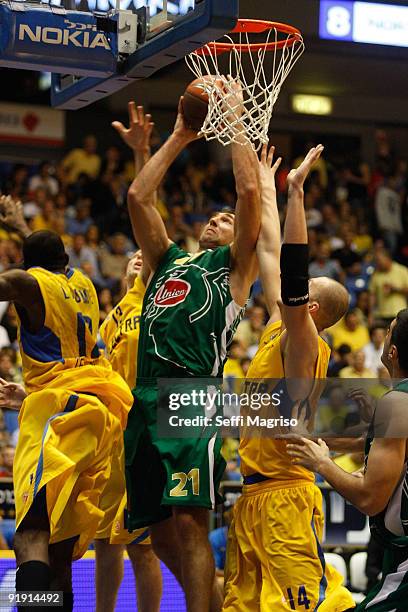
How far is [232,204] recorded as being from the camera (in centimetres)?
1736

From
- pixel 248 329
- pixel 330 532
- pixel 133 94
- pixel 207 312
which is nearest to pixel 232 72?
pixel 207 312

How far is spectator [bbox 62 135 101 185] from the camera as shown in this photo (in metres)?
16.4

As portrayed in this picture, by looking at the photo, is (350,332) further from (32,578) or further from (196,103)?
(32,578)

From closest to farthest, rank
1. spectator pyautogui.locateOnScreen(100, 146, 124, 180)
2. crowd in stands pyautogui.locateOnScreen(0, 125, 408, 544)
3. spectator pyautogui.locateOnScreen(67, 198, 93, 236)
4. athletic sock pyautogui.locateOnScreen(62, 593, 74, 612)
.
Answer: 1. athletic sock pyautogui.locateOnScreen(62, 593, 74, 612)
2. crowd in stands pyautogui.locateOnScreen(0, 125, 408, 544)
3. spectator pyautogui.locateOnScreen(67, 198, 93, 236)
4. spectator pyautogui.locateOnScreen(100, 146, 124, 180)

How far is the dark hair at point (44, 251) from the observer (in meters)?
5.55

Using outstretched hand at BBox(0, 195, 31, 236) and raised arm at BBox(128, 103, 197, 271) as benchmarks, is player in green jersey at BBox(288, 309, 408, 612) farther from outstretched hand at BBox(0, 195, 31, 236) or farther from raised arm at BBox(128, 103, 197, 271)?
outstretched hand at BBox(0, 195, 31, 236)

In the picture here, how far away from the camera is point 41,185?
15.5 meters

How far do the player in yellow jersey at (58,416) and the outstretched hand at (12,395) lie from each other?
12.5 inches

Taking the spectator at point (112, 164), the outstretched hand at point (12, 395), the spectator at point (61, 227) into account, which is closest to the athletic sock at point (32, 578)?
the outstretched hand at point (12, 395)

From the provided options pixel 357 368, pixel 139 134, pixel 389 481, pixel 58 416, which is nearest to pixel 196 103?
pixel 139 134

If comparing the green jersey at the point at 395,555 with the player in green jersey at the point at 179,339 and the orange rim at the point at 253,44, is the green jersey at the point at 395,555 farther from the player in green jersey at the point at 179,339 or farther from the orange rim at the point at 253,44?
the orange rim at the point at 253,44

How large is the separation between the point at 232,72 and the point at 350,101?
1364cm

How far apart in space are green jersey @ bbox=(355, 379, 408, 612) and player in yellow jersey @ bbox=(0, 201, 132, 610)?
1687mm

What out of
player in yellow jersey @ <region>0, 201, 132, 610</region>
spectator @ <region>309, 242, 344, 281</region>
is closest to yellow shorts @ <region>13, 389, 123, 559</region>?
player in yellow jersey @ <region>0, 201, 132, 610</region>
